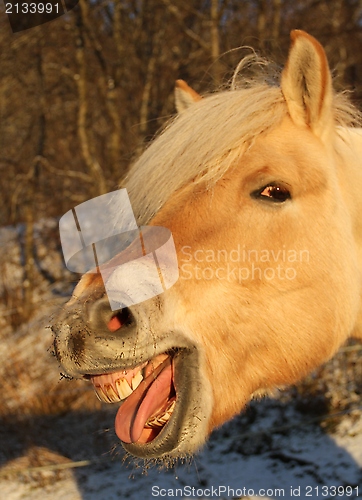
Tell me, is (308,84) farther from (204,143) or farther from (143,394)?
(143,394)

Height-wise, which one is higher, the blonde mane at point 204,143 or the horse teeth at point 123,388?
the blonde mane at point 204,143

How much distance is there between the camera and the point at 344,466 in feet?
12.3

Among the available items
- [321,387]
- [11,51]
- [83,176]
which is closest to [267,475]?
[321,387]

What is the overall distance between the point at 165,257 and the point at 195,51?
5.77 m

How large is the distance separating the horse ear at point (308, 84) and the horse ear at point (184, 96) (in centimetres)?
66

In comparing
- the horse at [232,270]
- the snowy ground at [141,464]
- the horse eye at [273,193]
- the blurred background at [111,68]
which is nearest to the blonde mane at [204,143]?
the horse at [232,270]

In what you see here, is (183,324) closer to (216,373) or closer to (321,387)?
(216,373)

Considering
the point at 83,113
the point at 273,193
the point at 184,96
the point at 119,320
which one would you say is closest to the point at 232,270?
the point at 273,193

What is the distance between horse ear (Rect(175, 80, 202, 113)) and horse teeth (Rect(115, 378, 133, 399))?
4.68 ft

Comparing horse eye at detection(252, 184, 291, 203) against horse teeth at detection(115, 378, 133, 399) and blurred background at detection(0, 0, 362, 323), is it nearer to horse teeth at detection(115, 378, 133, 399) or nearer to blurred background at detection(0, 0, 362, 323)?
horse teeth at detection(115, 378, 133, 399)

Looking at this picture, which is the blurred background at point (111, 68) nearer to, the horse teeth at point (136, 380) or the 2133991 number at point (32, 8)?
the 2133991 number at point (32, 8)

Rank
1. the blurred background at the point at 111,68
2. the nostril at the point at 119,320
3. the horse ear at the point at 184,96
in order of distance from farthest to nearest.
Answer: the blurred background at the point at 111,68 < the horse ear at the point at 184,96 < the nostril at the point at 119,320

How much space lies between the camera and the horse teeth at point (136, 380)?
154 centimetres

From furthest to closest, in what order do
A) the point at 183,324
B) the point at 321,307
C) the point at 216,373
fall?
the point at 321,307 → the point at 216,373 → the point at 183,324
